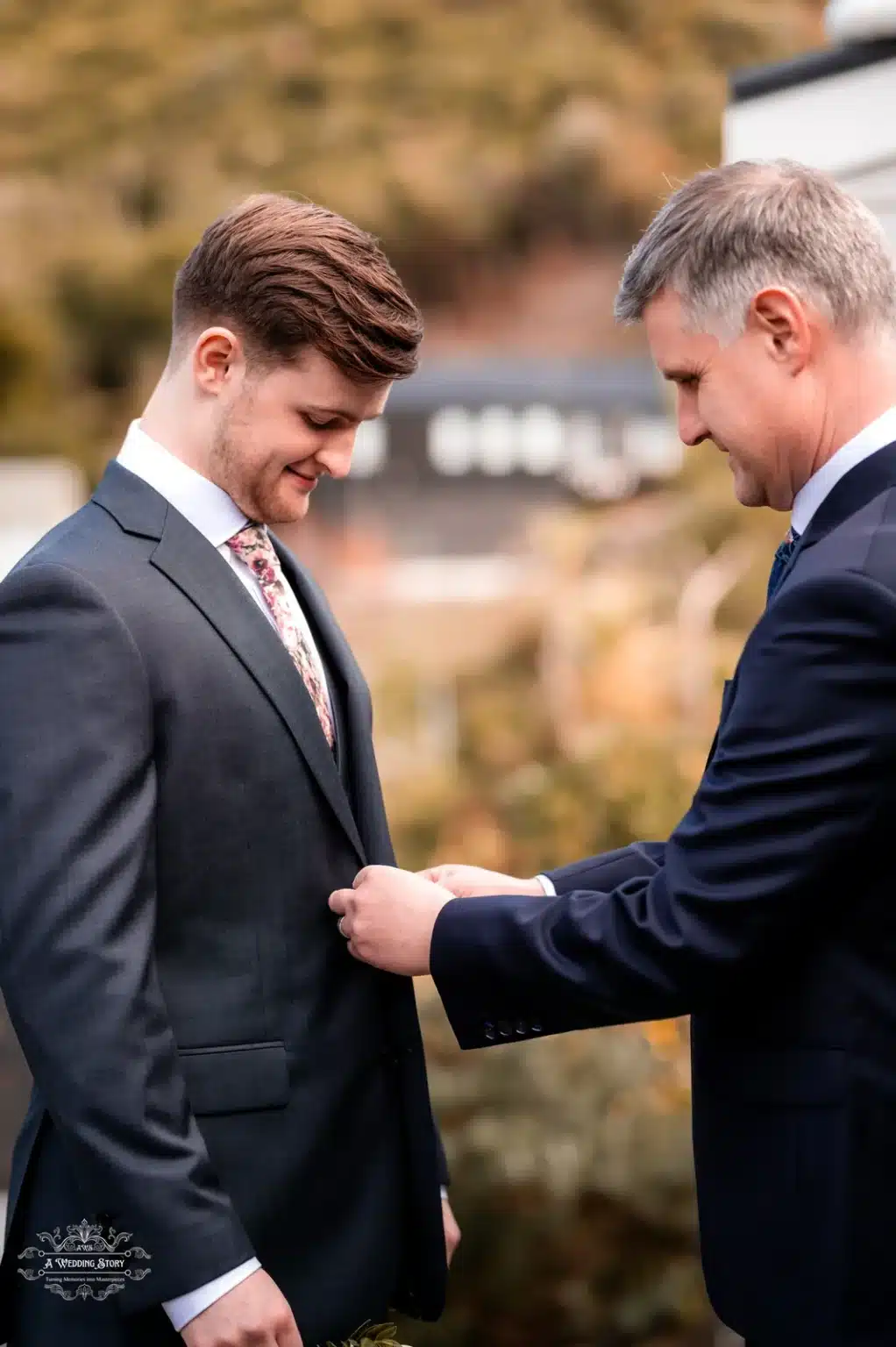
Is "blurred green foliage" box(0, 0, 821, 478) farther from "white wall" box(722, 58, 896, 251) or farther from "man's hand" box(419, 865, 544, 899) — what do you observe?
"man's hand" box(419, 865, 544, 899)

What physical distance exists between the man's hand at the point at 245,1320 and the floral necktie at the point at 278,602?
0.62 meters

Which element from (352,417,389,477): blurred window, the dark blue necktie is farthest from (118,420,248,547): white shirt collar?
(352,417,389,477): blurred window

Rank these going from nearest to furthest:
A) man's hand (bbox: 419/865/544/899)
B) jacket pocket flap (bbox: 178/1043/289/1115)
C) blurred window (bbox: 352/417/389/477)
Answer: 1. jacket pocket flap (bbox: 178/1043/289/1115)
2. man's hand (bbox: 419/865/544/899)
3. blurred window (bbox: 352/417/389/477)

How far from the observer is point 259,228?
1753mm

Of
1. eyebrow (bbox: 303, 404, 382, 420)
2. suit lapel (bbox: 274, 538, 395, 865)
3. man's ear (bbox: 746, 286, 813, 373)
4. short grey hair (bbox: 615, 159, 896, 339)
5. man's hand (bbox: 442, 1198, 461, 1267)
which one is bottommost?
man's hand (bbox: 442, 1198, 461, 1267)

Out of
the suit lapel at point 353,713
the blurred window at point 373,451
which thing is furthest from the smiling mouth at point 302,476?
the blurred window at point 373,451

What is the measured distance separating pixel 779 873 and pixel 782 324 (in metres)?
0.57

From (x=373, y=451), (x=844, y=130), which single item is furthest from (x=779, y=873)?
(x=373, y=451)

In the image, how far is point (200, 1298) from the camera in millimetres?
1545

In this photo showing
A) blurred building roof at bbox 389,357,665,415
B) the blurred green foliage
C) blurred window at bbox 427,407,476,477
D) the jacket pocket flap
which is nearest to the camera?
the jacket pocket flap

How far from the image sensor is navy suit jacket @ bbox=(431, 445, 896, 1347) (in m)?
1.53

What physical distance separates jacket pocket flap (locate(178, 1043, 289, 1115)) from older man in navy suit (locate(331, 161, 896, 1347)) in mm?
165

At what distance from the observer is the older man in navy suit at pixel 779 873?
1.54 meters

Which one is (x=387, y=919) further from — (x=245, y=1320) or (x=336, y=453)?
(x=336, y=453)
